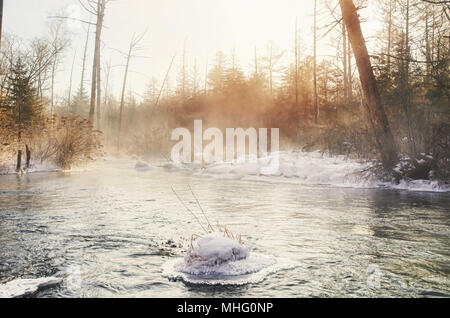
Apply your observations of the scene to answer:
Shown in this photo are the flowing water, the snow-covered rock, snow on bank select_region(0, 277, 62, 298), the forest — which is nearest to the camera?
snow on bank select_region(0, 277, 62, 298)

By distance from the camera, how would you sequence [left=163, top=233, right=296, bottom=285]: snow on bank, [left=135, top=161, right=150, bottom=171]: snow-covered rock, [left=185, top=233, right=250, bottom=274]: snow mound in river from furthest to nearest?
[left=135, top=161, right=150, bottom=171]: snow-covered rock → [left=185, top=233, right=250, bottom=274]: snow mound in river → [left=163, top=233, right=296, bottom=285]: snow on bank

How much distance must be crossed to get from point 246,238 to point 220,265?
133 cm

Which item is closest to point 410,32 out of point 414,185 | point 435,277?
point 414,185

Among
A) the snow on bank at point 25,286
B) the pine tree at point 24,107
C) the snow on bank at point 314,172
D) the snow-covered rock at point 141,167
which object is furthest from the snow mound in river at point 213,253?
the snow-covered rock at point 141,167

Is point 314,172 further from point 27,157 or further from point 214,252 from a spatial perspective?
point 27,157

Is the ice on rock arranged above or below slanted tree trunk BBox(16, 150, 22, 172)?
below

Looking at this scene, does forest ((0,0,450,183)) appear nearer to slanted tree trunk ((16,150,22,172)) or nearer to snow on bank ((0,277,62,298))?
slanted tree trunk ((16,150,22,172))

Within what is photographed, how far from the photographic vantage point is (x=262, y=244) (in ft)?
14.8

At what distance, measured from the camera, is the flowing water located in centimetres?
306

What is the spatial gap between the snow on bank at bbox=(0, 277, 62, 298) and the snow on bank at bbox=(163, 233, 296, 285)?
0.93 m

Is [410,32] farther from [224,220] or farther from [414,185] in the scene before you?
[224,220]

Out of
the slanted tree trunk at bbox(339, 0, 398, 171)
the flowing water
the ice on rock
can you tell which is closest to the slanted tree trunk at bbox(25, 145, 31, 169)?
the flowing water
